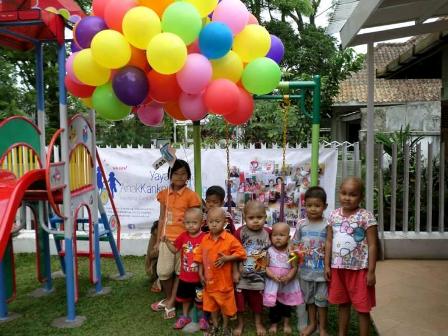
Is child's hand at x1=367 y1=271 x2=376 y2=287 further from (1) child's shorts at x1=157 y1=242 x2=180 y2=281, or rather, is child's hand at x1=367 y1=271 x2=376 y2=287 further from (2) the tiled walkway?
(1) child's shorts at x1=157 y1=242 x2=180 y2=281

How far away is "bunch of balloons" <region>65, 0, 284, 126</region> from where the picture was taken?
9.91ft

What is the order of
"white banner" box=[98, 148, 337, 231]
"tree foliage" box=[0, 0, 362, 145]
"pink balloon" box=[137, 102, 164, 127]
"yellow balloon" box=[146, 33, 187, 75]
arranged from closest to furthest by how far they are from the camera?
"yellow balloon" box=[146, 33, 187, 75] → "pink balloon" box=[137, 102, 164, 127] → "white banner" box=[98, 148, 337, 231] → "tree foliage" box=[0, 0, 362, 145]

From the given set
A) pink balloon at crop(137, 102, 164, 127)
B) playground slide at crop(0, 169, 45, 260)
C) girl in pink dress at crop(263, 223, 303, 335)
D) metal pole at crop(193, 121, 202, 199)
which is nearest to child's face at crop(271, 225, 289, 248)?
girl in pink dress at crop(263, 223, 303, 335)

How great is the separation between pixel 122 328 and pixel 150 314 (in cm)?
34

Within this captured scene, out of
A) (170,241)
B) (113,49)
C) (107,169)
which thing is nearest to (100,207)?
(170,241)

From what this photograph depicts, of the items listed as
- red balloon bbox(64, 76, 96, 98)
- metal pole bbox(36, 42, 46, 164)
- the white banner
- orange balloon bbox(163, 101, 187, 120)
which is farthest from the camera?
the white banner

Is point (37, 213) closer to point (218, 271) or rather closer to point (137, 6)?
point (218, 271)

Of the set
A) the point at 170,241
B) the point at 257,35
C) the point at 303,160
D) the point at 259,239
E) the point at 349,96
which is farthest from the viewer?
the point at 349,96

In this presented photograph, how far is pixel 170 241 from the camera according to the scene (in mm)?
4035

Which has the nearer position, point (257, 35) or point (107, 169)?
point (257, 35)

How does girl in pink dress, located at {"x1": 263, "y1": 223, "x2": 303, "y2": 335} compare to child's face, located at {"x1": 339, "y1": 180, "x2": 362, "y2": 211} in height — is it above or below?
below

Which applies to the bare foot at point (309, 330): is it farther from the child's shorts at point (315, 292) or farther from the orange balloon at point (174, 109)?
the orange balloon at point (174, 109)

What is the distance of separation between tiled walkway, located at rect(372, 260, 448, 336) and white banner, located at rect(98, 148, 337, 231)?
138cm

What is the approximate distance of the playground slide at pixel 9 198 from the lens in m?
3.23
